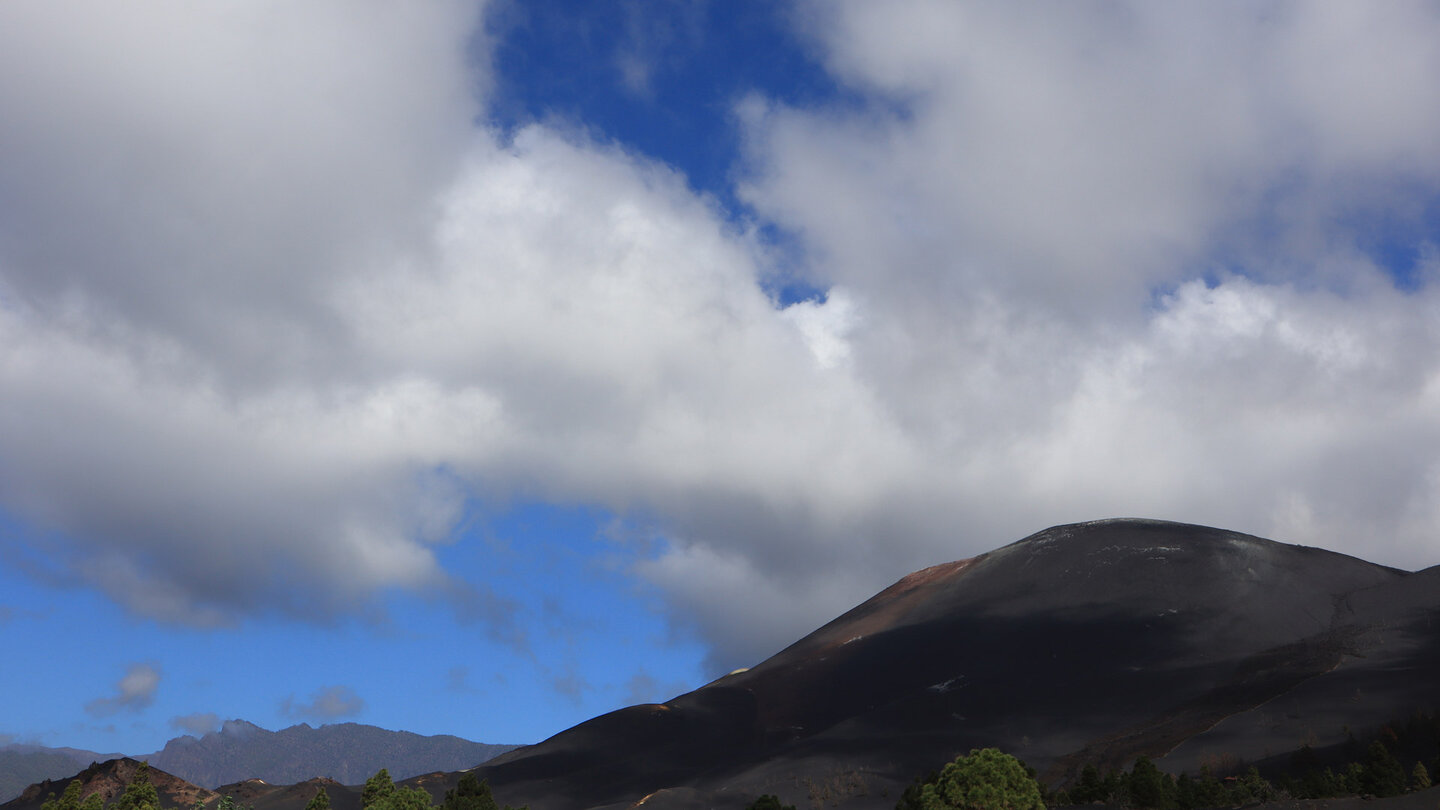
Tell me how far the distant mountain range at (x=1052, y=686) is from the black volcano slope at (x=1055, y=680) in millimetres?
227

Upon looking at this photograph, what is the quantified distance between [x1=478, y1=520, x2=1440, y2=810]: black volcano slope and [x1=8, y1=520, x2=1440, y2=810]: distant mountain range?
0.74 ft

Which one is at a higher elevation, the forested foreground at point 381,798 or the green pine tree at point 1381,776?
the forested foreground at point 381,798

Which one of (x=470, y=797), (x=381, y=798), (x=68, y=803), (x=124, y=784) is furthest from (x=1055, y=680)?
(x=124, y=784)

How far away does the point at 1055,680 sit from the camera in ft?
281

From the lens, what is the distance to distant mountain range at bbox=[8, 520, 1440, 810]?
216ft

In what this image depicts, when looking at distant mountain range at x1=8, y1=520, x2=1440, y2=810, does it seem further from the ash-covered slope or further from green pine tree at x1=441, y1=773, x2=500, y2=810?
green pine tree at x1=441, y1=773, x2=500, y2=810

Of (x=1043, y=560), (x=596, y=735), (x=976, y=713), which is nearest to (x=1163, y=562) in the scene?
(x=1043, y=560)

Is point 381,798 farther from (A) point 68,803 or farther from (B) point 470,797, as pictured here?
(A) point 68,803

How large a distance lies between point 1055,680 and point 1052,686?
1164 millimetres

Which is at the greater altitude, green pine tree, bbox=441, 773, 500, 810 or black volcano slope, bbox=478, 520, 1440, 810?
black volcano slope, bbox=478, 520, 1440, 810

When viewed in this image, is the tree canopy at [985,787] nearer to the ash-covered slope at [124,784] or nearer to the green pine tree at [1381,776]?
the green pine tree at [1381,776]

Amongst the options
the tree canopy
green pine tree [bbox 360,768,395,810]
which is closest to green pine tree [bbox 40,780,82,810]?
green pine tree [bbox 360,768,395,810]

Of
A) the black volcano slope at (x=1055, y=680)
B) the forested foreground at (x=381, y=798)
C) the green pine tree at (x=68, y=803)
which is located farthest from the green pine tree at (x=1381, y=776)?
the green pine tree at (x=68, y=803)

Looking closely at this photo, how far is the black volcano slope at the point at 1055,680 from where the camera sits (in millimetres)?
67062
